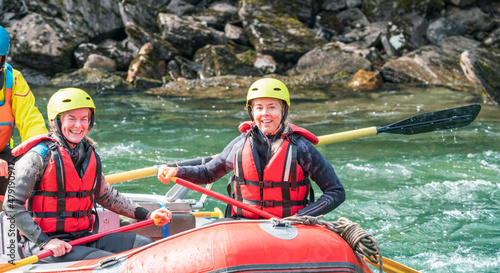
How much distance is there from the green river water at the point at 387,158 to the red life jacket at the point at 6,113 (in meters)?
2.42

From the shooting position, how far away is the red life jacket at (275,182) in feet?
9.29

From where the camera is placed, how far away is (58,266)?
8.21 feet

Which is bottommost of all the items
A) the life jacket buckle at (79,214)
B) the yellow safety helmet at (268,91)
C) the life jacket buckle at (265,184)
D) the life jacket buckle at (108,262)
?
the life jacket buckle at (108,262)

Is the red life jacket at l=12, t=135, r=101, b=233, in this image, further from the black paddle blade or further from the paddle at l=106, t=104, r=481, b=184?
the black paddle blade

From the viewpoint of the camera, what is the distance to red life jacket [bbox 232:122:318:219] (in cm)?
283

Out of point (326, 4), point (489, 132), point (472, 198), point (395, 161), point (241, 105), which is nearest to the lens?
point (472, 198)

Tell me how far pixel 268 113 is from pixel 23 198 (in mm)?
1331

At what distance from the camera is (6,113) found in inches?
135

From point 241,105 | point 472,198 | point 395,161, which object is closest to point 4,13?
point 241,105

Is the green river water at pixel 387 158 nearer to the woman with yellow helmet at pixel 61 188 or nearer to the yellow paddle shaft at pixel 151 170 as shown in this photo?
the yellow paddle shaft at pixel 151 170

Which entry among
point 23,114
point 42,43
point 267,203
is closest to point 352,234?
point 267,203

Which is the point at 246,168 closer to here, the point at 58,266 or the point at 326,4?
the point at 58,266

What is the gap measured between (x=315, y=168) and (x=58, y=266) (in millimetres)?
1420

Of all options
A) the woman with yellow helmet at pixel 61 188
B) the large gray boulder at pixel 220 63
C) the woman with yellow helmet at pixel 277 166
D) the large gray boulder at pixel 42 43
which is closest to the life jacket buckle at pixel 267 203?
the woman with yellow helmet at pixel 277 166
